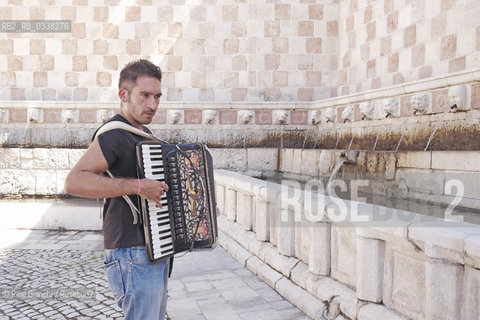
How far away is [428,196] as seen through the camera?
5113 millimetres

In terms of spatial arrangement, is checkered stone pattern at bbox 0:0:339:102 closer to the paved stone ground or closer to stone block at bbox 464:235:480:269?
the paved stone ground

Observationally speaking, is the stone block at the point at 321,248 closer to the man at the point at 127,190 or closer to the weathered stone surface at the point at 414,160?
the man at the point at 127,190

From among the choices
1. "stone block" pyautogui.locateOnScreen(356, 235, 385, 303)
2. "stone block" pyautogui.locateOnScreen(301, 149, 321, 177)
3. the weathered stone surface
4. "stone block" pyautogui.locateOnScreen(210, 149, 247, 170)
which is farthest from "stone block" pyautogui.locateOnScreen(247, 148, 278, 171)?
"stone block" pyautogui.locateOnScreen(356, 235, 385, 303)

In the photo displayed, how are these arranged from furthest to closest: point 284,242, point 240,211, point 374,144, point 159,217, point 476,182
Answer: point 374,144
point 240,211
point 476,182
point 284,242
point 159,217

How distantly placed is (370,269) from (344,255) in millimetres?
409

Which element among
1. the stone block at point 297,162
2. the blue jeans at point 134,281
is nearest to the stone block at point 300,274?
the blue jeans at point 134,281

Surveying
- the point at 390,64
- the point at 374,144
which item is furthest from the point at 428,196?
the point at 390,64

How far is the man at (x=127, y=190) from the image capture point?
5.51 feet

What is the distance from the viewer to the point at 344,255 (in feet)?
9.12

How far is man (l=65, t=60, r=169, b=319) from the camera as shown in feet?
5.51

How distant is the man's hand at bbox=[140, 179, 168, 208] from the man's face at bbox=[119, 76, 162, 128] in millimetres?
332

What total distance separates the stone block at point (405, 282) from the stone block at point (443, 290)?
0.46ft

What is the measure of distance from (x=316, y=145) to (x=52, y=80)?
645 cm

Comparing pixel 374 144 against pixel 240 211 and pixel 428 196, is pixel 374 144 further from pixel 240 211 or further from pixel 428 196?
pixel 240 211
